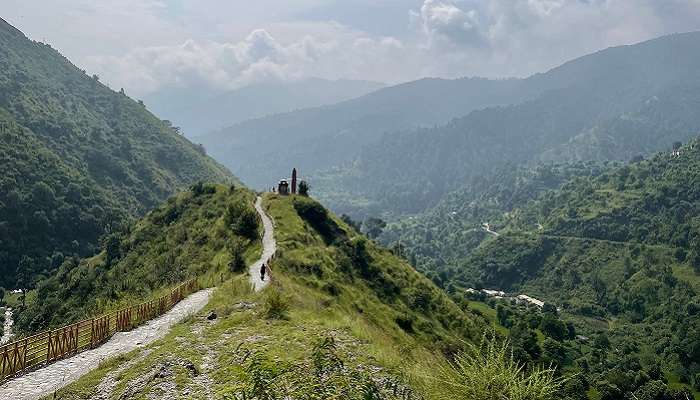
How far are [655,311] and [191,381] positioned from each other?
179926 millimetres

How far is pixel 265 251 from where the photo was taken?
6550 centimetres

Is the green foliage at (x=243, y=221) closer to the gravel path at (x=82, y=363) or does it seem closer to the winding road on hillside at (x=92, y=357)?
the winding road on hillside at (x=92, y=357)

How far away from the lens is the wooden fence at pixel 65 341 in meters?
26.0

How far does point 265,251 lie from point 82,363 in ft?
123

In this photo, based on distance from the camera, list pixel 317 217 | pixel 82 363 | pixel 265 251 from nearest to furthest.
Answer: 1. pixel 82 363
2. pixel 265 251
3. pixel 317 217

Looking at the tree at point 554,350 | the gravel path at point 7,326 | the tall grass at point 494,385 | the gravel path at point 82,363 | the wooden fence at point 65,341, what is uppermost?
the tall grass at point 494,385

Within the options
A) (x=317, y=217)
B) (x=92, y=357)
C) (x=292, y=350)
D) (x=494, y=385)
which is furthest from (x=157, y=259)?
(x=494, y=385)

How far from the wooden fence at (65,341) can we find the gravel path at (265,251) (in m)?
9.82

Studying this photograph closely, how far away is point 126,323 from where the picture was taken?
3491 centimetres

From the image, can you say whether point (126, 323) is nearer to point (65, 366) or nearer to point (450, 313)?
point (65, 366)

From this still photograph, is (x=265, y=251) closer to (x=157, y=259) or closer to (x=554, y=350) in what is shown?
(x=157, y=259)

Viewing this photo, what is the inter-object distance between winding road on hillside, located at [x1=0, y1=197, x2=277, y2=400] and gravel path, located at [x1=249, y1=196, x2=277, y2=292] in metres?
0.87

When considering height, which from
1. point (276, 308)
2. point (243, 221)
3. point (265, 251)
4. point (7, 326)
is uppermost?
point (243, 221)

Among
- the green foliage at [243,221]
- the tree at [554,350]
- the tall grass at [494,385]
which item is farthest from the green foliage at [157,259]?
the tree at [554,350]
